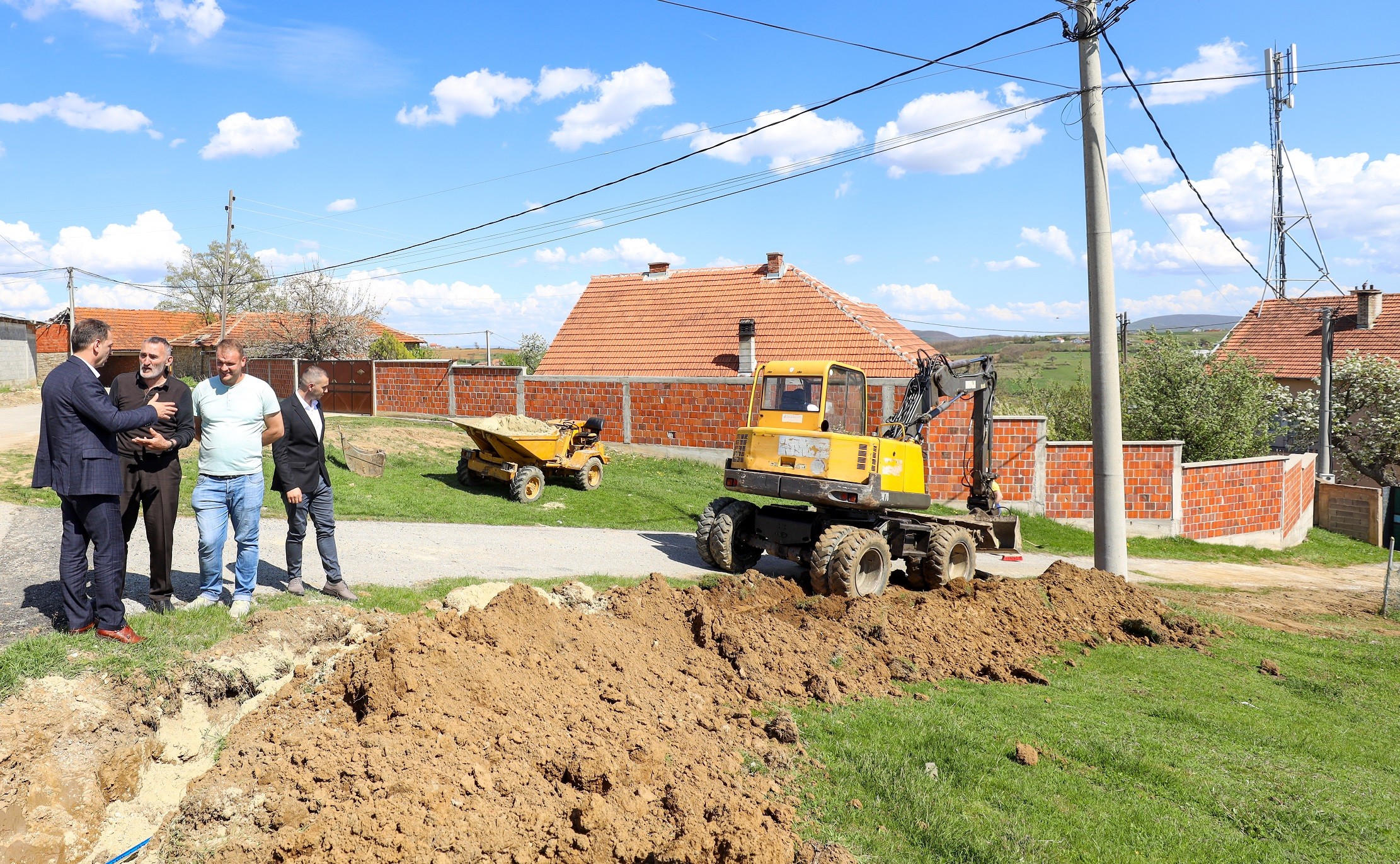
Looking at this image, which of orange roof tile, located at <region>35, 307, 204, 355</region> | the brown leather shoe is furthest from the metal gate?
orange roof tile, located at <region>35, 307, 204, 355</region>

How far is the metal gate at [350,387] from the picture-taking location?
25.3 meters

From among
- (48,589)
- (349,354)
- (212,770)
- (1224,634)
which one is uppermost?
(349,354)

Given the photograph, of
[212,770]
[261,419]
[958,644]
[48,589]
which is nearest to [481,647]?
[212,770]

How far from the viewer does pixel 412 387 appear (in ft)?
80.5

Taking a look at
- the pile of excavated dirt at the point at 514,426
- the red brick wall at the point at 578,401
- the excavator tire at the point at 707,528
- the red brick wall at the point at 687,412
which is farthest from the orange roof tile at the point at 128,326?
the excavator tire at the point at 707,528

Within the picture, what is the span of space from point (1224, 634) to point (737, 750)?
6.79m

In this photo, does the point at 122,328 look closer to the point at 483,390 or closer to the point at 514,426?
the point at 483,390

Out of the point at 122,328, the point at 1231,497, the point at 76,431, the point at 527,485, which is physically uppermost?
the point at 122,328

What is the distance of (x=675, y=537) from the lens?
13055 mm

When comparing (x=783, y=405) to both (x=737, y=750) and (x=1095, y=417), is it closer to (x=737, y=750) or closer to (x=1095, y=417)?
(x=1095, y=417)

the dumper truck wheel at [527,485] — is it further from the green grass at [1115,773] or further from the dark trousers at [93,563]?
the green grass at [1115,773]

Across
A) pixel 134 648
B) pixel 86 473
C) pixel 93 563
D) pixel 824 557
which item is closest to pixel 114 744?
pixel 134 648

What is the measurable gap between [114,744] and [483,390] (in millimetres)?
19544

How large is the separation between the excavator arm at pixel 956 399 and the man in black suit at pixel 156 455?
26.0 ft
